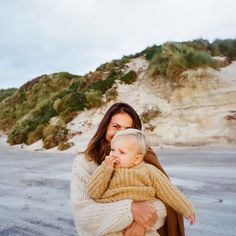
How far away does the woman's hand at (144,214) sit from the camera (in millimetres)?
2486

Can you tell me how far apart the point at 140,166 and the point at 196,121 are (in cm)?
1185

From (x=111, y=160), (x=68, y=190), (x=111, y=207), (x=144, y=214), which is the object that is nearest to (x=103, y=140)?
(x=111, y=160)

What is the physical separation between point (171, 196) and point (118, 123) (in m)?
0.54

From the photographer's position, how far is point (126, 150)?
2.58m

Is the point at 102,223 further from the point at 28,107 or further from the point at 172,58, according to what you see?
the point at 28,107

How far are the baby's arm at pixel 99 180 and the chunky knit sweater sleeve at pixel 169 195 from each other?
0.23 m

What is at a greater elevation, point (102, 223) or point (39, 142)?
point (102, 223)

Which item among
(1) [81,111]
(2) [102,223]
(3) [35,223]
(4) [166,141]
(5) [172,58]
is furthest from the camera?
(1) [81,111]

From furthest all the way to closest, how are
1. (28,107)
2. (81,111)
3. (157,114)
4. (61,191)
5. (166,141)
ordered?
(28,107)
(81,111)
(157,114)
(166,141)
(61,191)

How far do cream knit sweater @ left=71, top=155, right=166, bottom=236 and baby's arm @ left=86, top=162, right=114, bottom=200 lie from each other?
Answer: 0.18 feet

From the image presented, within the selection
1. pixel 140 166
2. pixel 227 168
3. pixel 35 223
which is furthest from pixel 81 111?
pixel 140 166

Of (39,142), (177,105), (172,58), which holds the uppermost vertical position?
(172,58)

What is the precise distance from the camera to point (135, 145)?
2.59 meters

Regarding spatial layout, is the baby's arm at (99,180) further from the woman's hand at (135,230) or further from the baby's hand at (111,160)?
the woman's hand at (135,230)
